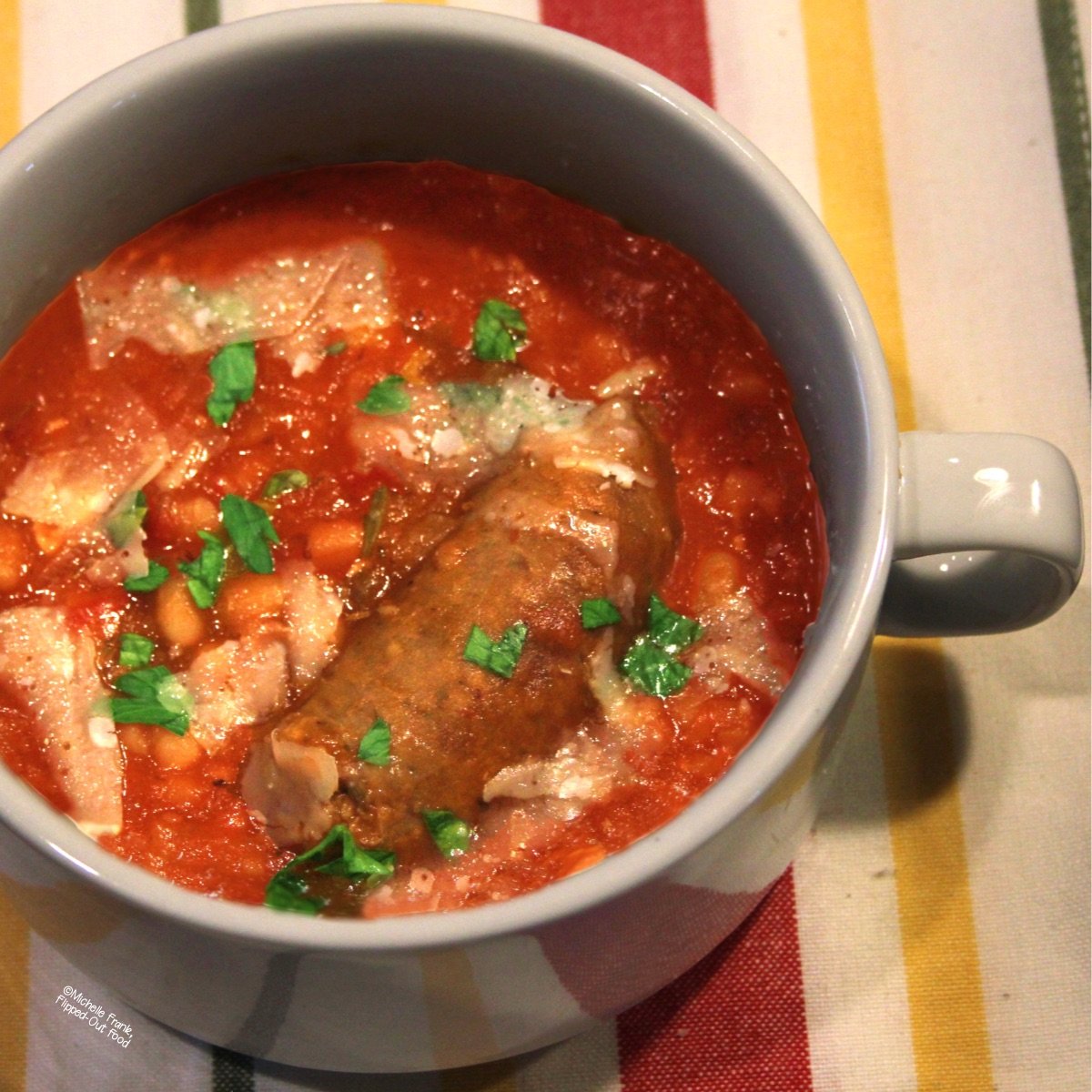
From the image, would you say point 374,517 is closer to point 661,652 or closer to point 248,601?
point 248,601

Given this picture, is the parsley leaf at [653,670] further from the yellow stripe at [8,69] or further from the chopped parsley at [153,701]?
the yellow stripe at [8,69]

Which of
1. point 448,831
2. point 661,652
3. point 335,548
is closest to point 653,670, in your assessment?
point 661,652

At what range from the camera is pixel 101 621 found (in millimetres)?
1670

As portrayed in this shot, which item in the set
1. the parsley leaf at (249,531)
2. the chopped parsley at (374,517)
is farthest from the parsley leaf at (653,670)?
the parsley leaf at (249,531)

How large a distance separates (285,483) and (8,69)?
97cm

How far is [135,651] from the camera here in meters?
1.65

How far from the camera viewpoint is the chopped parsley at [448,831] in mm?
1514

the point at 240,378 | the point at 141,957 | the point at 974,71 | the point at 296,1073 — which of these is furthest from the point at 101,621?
the point at 974,71

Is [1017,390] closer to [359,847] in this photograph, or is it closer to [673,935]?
[673,935]

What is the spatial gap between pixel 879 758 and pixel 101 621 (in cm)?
107

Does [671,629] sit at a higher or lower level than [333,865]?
higher

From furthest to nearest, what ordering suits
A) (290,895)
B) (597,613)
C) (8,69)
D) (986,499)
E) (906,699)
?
(8,69)
(906,699)
(597,613)
(290,895)
(986,499)

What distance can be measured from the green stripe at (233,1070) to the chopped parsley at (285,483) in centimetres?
71

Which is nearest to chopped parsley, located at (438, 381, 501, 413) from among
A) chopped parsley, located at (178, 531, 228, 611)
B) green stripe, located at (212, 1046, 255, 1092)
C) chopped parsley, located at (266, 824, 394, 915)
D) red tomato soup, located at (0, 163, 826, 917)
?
red tomato soup, located at (0, 163, 826, 917)
